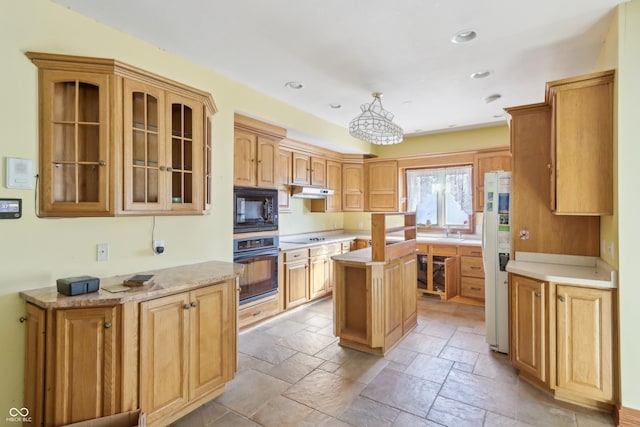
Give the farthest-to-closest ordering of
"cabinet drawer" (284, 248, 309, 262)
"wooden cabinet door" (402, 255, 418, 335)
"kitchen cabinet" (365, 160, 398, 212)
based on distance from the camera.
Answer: "kitchen cabinet" (365, 160, 398, 212), "cabinet drawer" (284, 248, 309, 262), "wooden cabinet door" (402, 255, 418, 335)

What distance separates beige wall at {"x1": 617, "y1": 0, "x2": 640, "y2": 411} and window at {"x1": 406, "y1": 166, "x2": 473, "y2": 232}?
10.9ft

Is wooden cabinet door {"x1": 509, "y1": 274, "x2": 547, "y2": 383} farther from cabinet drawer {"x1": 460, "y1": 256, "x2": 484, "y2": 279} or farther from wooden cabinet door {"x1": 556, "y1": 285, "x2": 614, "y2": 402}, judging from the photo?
cabinet drawer {"x1": 460, "y1": 256, "x2": 484, "y2": 279}

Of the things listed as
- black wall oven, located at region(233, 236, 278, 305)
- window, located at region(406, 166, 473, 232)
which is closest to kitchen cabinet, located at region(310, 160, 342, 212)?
window, located at region(406, 166, 473, 232)

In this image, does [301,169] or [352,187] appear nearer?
[301,169]

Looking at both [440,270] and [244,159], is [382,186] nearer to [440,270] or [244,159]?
[440,270]

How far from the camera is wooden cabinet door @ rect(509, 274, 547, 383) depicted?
94.7 inches

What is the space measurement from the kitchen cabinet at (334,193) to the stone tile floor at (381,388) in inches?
96.9

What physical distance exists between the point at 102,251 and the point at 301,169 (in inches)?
122

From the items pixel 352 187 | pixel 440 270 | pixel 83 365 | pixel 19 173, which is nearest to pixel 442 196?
pixel 440 270

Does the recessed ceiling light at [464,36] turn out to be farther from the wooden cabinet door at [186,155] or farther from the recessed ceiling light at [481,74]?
the wooden cabinet door at [186,155]

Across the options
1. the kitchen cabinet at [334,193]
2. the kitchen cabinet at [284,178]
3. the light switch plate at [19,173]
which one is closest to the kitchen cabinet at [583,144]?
the kitchen cabinet at [284,178]

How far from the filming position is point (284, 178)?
4590 mm

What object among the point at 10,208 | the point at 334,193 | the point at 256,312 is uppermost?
the point at 334,193

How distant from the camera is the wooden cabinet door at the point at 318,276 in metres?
4.61
